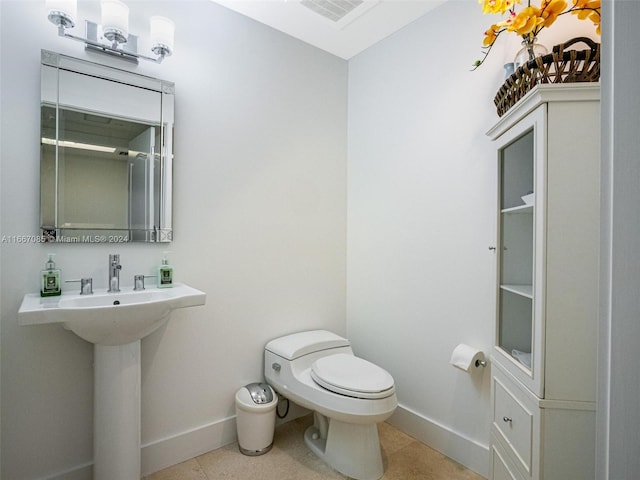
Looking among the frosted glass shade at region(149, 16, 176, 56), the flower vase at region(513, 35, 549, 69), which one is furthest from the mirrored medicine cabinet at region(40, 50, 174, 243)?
the flower vase at region(513, 35, 549, 69)

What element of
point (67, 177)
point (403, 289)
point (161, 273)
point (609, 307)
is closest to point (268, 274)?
point (161, 273)

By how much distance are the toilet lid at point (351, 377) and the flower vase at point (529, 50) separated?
149 cm

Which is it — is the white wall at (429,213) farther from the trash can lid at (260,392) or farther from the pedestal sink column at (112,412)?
the pedestal sink column at (112,412)

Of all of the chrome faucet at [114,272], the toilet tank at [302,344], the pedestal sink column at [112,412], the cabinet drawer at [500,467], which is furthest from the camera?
the toilet tank at [302,344]

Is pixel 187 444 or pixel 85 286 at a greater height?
pixel 85 286

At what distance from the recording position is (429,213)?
199 cm

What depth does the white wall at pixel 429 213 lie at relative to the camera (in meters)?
1.74

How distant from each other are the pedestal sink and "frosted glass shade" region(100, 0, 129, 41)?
3.75 feet

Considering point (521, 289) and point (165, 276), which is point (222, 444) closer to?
point (165, 276)

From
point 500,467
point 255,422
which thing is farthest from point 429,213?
point 255,422

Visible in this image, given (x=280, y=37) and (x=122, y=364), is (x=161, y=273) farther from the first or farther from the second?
(x=280, y=37)

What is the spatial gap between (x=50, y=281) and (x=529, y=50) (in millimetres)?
2124

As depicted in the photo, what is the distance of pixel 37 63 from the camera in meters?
1.46

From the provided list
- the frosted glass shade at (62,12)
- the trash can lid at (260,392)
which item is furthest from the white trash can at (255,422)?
the frosted glass shade at (62,12)
